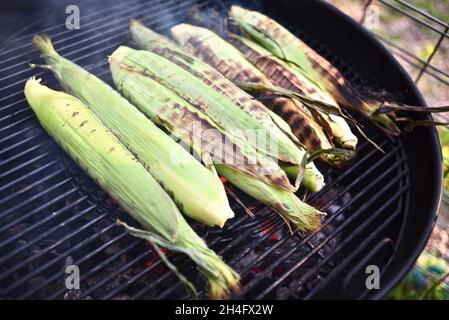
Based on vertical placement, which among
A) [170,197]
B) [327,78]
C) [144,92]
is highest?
[327,78]

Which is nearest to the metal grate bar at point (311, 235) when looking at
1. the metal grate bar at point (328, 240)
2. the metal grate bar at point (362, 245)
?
the metal grate bar at point (328, 240)

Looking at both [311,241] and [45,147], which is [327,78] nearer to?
[311,241]

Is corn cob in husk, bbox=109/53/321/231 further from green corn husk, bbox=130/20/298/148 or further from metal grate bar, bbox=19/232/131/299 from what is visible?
metal grate bar, bbox=19/232/131/299

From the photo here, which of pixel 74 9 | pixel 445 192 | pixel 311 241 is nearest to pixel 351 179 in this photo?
pixel 311 241

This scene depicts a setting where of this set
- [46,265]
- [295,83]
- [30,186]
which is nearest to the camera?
[46,265]

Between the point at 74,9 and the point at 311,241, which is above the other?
the point at 74,9

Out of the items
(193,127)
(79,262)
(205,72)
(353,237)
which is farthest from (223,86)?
(79,262)

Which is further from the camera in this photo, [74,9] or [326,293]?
[74,9]

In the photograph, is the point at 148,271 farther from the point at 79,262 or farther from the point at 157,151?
the point at 157,151
